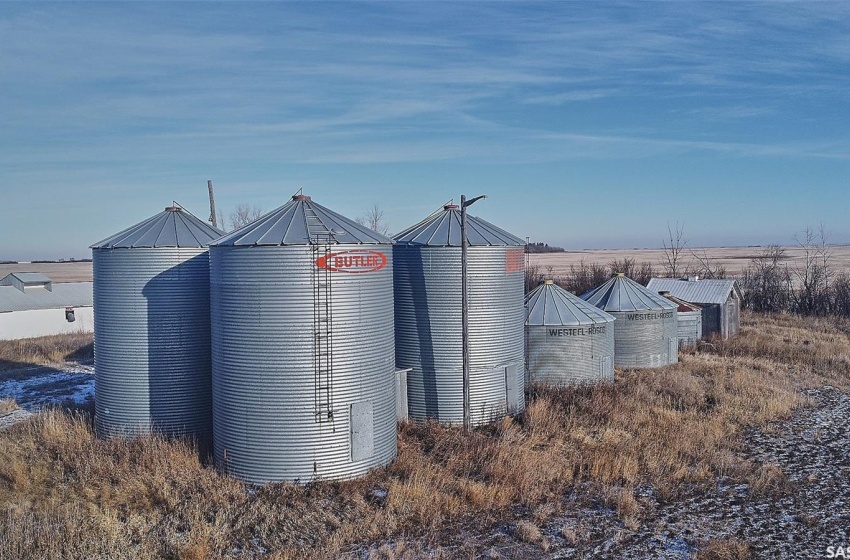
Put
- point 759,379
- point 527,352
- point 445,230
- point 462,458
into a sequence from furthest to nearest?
point 759,379 → point 527,352 → point 445,230 → point 462,458

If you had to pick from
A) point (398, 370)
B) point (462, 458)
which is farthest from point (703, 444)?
point (398, 370)

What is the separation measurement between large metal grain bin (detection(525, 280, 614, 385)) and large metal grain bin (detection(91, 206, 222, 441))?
37.1 ft

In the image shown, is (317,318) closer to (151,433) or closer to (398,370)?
(398,370)

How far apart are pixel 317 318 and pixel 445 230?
19.4 feet

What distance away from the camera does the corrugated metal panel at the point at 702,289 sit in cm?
3569

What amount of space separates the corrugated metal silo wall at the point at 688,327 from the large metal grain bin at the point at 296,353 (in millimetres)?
24161

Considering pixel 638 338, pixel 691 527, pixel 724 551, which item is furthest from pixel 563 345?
pixel 724 551

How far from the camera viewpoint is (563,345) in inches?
878

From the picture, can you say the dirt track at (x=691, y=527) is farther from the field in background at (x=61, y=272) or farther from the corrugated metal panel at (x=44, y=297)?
the field in background at (x=61, y=272)

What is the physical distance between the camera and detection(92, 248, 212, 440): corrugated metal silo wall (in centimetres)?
1524

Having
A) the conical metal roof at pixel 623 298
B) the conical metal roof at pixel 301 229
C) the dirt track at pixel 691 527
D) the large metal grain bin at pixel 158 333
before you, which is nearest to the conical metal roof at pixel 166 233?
the large metal grain bin at pixel 158 333

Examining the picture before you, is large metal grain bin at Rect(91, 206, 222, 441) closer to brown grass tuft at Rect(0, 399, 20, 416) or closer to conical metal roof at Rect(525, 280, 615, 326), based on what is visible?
brown grass tuft at Rect(0, 399, 20, 416)

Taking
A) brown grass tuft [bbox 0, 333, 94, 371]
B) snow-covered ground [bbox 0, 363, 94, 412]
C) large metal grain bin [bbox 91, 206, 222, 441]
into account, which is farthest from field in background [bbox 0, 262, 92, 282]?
large metal grain bin [bbox 91, 206, 222, 441]

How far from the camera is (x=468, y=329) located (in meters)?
16.6
